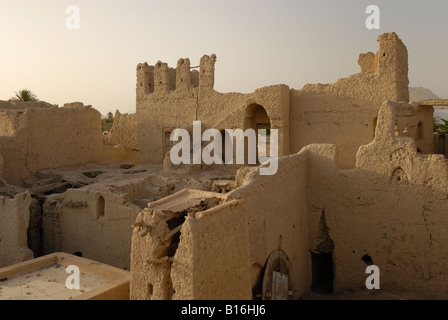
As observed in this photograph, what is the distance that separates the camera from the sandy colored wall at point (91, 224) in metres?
10.3

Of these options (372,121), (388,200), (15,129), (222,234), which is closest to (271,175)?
(222,234)

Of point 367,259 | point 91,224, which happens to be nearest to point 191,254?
point 91,224

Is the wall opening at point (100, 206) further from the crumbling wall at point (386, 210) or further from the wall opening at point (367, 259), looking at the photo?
the wall opening at point (367, 259)

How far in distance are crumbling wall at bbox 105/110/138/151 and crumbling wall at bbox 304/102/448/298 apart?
40.6 feet

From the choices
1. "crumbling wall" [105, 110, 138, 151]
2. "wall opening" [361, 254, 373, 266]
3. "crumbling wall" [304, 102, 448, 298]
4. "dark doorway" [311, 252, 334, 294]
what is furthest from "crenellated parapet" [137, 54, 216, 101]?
"wall opening" [361, 254, 373, 266]

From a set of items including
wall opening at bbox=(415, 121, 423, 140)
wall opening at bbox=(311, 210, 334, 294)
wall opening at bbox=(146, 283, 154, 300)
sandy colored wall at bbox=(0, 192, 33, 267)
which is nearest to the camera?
wall opening at bbox=(146, 283, 154, 300)

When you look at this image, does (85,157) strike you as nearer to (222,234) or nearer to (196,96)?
(196,96)

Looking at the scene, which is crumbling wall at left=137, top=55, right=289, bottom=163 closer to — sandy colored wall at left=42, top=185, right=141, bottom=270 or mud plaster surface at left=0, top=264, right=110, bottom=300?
sandy colored wall at left=42, top=185, right=141, bottom=270

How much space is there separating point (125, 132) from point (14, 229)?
11.5 metres

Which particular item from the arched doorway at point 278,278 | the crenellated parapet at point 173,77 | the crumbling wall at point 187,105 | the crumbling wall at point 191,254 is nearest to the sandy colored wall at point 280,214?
the arched doorway at point 278,278

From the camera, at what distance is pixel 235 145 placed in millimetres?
15516

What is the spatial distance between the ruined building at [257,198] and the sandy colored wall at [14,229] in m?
0.03

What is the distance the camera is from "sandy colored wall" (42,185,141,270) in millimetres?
10312
